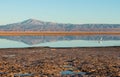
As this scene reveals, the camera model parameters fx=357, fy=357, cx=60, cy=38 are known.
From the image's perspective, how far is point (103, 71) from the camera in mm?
31500

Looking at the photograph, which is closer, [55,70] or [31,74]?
[31,74]

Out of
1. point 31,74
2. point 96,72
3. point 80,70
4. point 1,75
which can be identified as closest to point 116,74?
point 96,72

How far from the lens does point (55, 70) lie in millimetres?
32500

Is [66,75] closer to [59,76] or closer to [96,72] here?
[59,76]

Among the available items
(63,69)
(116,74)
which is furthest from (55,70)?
(116,74)

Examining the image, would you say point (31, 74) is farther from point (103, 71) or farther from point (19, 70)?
point (103, 71)

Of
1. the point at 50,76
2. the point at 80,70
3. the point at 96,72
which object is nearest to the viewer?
the point at 50,76

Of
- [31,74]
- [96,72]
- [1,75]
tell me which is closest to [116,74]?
[96,72]

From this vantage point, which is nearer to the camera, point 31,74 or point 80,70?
point 31,74

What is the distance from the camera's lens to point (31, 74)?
30.2 m

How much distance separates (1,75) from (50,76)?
3998 millimetres

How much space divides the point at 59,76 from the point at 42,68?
5.81 meters

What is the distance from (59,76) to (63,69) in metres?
5.16

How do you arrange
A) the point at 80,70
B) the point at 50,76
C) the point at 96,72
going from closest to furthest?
the point at 50,76, the point at 96,72, the point at 80,70
